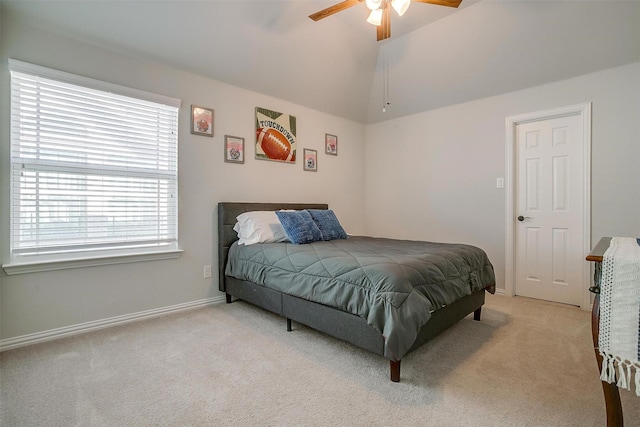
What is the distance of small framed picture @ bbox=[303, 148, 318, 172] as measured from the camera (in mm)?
4062

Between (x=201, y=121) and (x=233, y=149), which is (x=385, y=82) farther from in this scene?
(x=201, y=121)

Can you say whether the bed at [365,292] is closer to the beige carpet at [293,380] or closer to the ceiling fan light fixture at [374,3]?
the beige carpet at [293,380]

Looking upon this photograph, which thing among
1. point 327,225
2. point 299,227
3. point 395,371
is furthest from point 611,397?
point 327,225

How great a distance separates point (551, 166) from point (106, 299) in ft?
14.9

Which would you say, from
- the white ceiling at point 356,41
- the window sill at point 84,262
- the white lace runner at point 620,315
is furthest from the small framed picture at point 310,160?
the white lace runner at point 620,315

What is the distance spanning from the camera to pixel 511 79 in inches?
131

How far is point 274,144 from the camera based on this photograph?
369cm

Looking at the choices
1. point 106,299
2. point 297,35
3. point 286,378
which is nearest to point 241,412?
point 286,378

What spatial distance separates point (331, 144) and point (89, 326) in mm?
3396

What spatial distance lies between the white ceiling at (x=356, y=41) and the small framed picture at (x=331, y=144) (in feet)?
1.70

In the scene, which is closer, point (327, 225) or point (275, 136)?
point (327, 225)

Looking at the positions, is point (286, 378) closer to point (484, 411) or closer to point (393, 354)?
point (393, 354)

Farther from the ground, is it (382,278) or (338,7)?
(338,7)

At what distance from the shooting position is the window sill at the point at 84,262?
216 centimetres
